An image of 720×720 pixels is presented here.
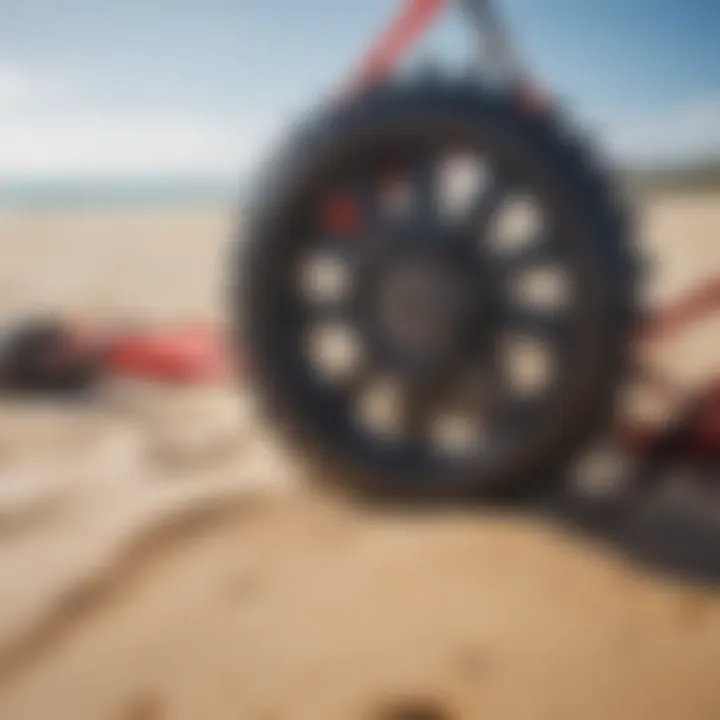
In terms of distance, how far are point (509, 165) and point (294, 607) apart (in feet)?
2.17

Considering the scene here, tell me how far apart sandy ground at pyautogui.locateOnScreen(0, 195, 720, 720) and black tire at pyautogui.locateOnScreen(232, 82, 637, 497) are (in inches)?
3.1

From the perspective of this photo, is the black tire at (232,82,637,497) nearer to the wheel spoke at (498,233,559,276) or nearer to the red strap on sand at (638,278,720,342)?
the wheel spoke at (498,233,559,276)

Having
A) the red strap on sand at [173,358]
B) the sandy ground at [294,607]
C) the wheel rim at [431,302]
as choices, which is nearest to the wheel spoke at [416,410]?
the wheel rim at [431,302]

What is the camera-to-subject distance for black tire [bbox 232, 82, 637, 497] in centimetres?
140

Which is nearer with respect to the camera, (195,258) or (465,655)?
(465,655)

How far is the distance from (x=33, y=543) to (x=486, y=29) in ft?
3.81

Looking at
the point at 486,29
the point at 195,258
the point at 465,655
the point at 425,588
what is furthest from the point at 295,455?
the point at 195,258

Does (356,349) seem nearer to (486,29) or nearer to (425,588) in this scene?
(425,588)

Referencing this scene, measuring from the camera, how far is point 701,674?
113cm

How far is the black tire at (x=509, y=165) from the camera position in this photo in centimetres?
140

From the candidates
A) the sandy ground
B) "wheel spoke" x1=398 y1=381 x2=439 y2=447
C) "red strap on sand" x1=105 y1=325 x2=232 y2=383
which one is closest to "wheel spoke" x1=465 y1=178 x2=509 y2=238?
"wheel spoke" x1=398 y1=381 x2=439 y2=447

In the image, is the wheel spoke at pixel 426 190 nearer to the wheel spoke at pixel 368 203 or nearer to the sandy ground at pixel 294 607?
the wheel spoke at pixel 368 203

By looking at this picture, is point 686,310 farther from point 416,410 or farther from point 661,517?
point 416,410

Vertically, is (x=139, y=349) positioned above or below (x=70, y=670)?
above
